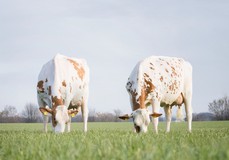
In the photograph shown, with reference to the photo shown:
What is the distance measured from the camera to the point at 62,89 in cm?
1299

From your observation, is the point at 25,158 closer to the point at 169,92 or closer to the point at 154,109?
the point at 154,109

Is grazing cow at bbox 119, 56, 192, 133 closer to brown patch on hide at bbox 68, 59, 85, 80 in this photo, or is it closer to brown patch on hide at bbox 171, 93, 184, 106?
brown patch on hide at bbox 171, 93, 184, 106

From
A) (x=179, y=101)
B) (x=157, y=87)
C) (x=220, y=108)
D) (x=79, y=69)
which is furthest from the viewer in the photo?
(x=220, y=108)

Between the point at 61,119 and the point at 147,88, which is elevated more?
the point at 147,88

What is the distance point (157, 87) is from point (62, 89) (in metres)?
3.57

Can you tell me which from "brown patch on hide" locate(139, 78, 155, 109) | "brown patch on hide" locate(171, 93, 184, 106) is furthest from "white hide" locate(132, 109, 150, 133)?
"brown patch on hide" locate(171, 93, 184, 106)

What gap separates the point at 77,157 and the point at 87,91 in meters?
11.2

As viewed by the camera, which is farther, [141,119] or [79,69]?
[79,69]

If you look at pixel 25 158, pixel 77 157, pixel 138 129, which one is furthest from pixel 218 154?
pixel 138 129

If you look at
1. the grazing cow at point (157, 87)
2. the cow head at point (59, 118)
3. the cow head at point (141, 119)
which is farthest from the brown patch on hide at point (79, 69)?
the cow head at point (141, 119)

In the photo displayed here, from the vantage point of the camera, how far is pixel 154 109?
42.1 feet

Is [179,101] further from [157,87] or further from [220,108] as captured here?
[220,108]

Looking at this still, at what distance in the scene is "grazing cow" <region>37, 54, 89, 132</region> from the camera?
11.3m

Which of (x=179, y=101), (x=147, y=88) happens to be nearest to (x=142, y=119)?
(x=147, y=88)
